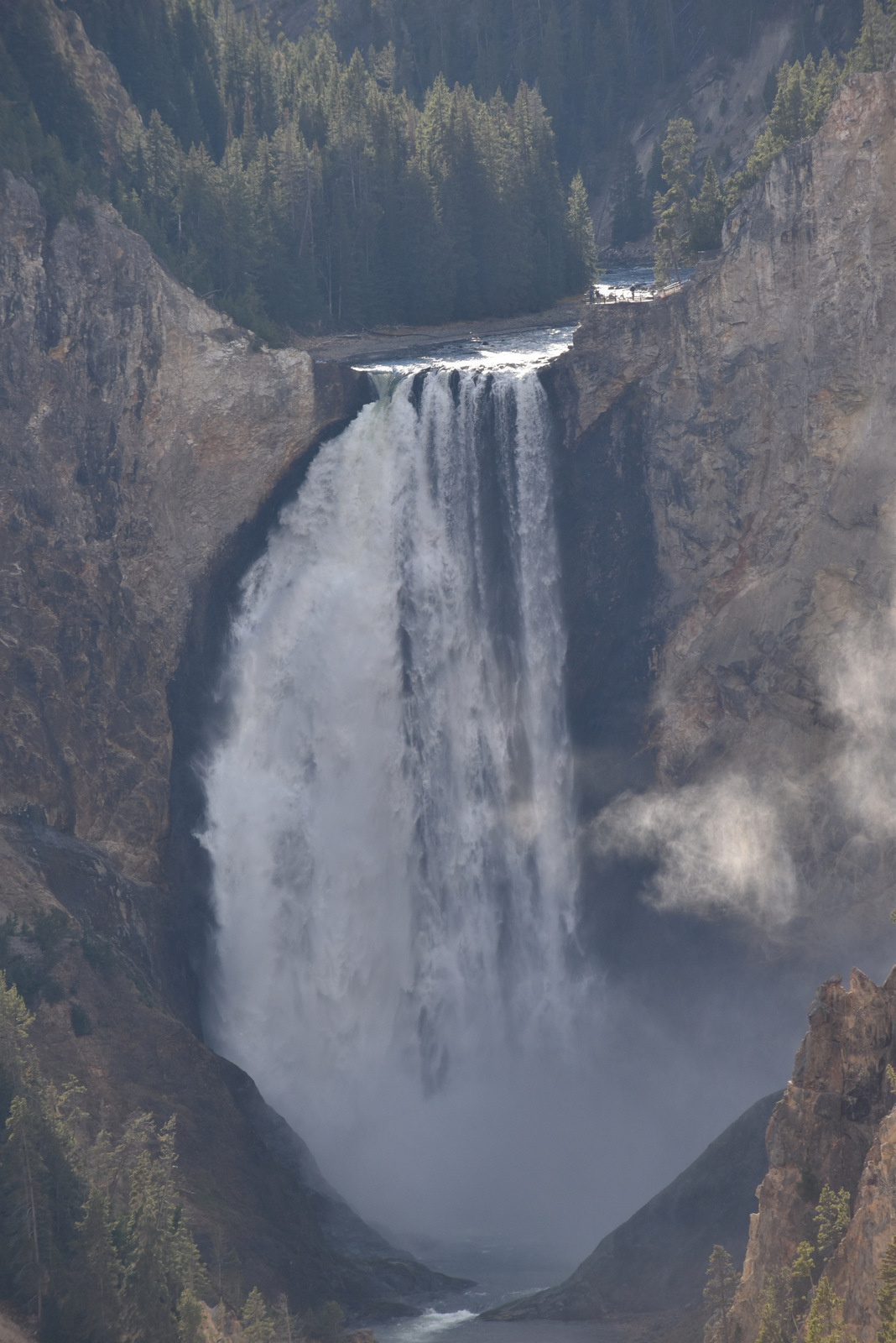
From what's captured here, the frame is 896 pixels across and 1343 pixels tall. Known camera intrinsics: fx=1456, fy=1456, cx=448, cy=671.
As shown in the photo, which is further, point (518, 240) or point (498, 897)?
point (518, 240)

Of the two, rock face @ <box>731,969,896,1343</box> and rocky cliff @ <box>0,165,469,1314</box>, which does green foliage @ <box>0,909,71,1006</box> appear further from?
rock face @ <box>731,969,896,1343</box>

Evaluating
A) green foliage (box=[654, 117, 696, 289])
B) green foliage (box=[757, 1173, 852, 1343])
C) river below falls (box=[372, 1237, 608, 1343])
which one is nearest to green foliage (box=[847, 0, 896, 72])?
green foliage (box=[654, 117, 696, 289])

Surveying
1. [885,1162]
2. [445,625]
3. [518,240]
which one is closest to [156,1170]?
[885,1162]

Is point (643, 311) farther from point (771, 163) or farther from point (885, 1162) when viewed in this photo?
point (885, 1162)

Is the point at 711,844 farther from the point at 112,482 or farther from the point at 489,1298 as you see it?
the point at 112,482

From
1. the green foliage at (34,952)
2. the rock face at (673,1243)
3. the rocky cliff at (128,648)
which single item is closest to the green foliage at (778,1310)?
the rock face at (673,1243)

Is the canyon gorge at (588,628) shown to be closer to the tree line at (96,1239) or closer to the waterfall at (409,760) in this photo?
the waterfall at (409,760)
